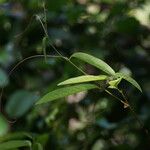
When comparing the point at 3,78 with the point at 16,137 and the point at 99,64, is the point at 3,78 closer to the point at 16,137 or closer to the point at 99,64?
the point at 16,137

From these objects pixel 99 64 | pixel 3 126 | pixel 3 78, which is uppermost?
pixel 99 64

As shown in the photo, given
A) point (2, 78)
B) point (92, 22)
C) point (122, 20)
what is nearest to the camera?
point (2, 78)

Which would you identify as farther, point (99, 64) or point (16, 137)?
point (16, 137)

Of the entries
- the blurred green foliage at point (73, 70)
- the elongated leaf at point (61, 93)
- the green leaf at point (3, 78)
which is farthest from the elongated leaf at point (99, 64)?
the green leaf at point (3, 78)

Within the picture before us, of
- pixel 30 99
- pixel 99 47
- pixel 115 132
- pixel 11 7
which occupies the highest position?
pixel 11 7

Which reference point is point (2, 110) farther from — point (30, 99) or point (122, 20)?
point (122, 20)

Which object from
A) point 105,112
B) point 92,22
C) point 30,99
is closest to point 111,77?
point 30,99

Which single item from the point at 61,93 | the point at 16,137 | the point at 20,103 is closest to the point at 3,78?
the point at 20,103

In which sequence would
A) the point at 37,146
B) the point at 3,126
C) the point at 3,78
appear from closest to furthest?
the point at 37,146, the point at 3,126, the point at 3,78
